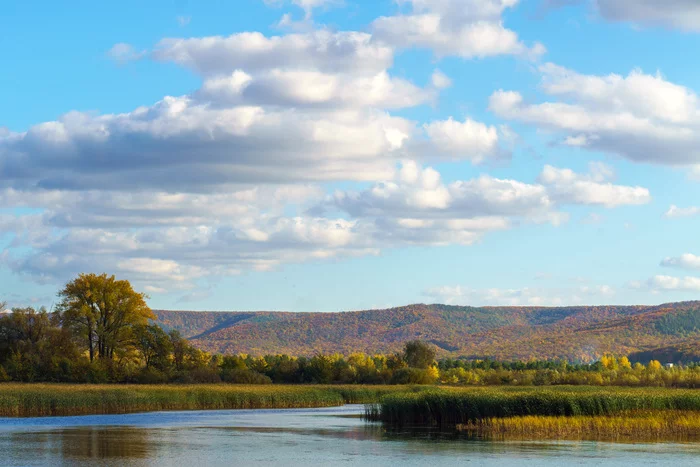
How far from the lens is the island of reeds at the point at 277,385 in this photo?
174ft

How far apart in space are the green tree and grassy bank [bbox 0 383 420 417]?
2340 cm

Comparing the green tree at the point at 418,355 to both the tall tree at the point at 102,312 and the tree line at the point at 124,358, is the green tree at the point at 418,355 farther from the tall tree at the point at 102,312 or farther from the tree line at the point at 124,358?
the tall tree at the point at 102,312

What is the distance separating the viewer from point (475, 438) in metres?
49.2

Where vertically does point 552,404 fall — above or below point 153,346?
below

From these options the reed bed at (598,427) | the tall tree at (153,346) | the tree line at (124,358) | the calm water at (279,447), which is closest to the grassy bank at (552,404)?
the reed bed at (598,427)

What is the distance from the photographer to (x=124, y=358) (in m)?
91.2

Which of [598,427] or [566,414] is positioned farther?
[566,414]

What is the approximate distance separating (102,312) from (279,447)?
157 ft

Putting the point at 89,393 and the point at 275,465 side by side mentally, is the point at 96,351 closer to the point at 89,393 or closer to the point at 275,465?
the point at 89,393

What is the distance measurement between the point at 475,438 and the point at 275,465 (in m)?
13.6

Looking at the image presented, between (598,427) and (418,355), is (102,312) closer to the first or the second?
(418,355)

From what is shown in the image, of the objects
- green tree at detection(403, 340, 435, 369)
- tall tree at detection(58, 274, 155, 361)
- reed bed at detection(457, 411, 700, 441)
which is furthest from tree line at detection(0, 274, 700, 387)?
reed bed at detection(457, 411, 700, 441)

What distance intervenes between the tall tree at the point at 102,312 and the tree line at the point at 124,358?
90 millimetres

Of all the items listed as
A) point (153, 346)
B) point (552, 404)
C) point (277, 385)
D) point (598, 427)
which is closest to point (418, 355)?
point (277, 385)
